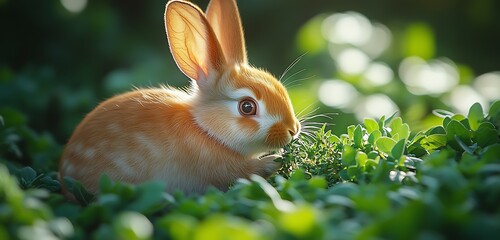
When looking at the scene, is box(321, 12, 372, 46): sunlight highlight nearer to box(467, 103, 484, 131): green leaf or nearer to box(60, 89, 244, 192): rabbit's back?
box(60, 89, 244, 192): rabbit's back

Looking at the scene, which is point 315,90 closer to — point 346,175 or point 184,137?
point 184,137

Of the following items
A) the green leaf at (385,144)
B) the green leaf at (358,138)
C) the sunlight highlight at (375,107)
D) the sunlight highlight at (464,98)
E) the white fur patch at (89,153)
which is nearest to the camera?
the green leaf at (385,144)

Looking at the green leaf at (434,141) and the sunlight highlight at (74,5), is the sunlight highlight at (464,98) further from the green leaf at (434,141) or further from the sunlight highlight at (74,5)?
the sunlight highlight at (74,5)

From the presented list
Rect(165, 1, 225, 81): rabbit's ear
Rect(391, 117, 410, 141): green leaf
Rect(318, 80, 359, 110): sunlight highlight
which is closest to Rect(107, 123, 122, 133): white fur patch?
Rect(165, 1, 225, 81): rabbit's ear

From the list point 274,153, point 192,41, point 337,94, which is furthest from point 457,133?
point 337,94

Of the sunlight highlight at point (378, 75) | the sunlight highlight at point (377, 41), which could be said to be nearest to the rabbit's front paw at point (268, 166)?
the sunlight highlight at point (378, 75)

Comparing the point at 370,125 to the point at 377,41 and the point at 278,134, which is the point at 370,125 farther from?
the point at 377,41
